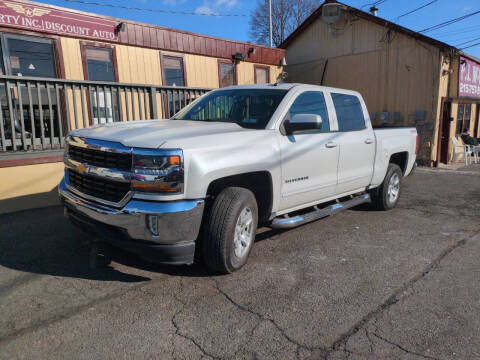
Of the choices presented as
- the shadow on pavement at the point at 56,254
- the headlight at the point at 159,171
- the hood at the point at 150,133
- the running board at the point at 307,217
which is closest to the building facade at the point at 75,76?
the shadow on pavement at the point at 56,254

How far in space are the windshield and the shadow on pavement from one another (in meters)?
1.69

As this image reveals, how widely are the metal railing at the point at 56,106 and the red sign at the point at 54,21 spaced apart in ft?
4.94

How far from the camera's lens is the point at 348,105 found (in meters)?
5.15

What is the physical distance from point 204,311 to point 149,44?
850cm

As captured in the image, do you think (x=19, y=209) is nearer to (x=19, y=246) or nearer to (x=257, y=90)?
(x=19, y=246)

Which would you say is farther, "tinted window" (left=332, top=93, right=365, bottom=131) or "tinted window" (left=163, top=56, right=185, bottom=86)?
"tinted window" (left=163, top=56, right=185, bottom=86)

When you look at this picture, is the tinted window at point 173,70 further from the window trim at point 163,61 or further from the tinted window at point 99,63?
the tinted window at point 99,63

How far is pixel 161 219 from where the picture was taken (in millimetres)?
2885

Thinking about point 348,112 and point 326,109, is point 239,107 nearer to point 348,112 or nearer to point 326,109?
point 326,109

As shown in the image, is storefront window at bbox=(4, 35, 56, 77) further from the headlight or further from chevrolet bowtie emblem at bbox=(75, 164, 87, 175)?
the headlight

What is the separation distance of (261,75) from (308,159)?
962cm

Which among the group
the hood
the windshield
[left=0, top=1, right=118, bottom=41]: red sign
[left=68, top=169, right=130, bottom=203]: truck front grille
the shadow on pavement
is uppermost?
[left=0, top=1, right=118, bottom=41]: red sign

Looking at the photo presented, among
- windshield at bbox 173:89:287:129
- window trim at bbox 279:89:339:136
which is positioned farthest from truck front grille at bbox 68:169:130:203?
window trim at bbox 279:89:339:136

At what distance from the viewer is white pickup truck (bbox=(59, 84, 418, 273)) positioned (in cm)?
293
